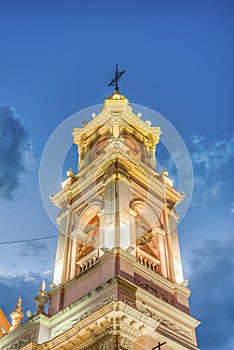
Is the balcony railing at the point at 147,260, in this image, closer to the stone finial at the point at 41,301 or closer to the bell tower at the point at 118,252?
the bell tower at the point at 118,252

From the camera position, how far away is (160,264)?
918 inches

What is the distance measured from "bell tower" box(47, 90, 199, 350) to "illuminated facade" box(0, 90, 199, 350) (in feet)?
0.12

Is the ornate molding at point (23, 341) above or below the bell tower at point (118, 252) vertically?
below

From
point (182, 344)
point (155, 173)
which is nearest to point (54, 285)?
point (182, 344)

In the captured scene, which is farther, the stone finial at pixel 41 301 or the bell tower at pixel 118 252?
the stone finial at pixel 41 301

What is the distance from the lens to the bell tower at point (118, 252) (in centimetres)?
1845

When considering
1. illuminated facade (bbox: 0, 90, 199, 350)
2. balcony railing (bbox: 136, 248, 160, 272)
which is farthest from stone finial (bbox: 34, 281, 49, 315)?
balcony railing (bbox: 136, 248, 160, 272)

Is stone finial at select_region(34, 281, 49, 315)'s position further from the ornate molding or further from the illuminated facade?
the ornate molding

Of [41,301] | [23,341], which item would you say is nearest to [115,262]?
[41,301]

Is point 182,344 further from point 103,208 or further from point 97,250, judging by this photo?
point 103,208

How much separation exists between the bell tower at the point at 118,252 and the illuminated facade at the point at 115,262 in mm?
37

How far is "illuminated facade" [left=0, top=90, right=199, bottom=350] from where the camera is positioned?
18.5 m

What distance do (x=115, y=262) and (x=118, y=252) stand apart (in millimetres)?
423

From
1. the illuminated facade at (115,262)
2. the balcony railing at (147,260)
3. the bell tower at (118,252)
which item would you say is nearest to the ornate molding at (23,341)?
the illuminated facade at (115,262)
